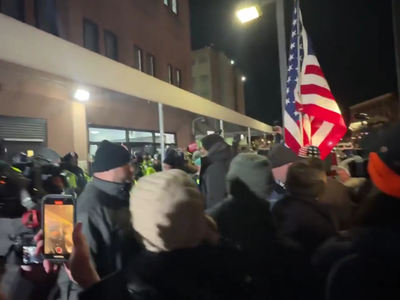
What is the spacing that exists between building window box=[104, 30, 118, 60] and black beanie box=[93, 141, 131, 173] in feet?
39.4

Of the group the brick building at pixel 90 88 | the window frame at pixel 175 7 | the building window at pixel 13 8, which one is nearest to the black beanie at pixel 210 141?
the brick building at pixel 90 88

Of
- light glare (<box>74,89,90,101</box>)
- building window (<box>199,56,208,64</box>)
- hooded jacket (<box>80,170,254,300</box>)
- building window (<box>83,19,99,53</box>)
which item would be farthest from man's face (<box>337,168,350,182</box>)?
building window (<box>199,56,208,64</box>)

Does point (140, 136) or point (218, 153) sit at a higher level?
point (140, 136)

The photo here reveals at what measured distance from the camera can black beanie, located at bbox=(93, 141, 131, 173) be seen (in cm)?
302

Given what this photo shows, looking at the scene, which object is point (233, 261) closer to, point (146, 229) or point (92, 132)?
point (146, 229)

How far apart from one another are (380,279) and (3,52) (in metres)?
2.39

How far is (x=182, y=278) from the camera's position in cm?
139

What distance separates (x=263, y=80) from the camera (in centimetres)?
4791

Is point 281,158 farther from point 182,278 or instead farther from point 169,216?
point 182,278

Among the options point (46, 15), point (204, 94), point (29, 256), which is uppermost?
point (204, 94)

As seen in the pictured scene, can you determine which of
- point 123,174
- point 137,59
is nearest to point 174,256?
point 123,174

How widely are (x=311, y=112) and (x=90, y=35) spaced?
29.9ft

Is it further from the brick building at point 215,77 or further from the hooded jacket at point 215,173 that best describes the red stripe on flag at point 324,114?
the brick building at point 215,77

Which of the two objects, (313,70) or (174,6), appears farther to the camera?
(174,6)
